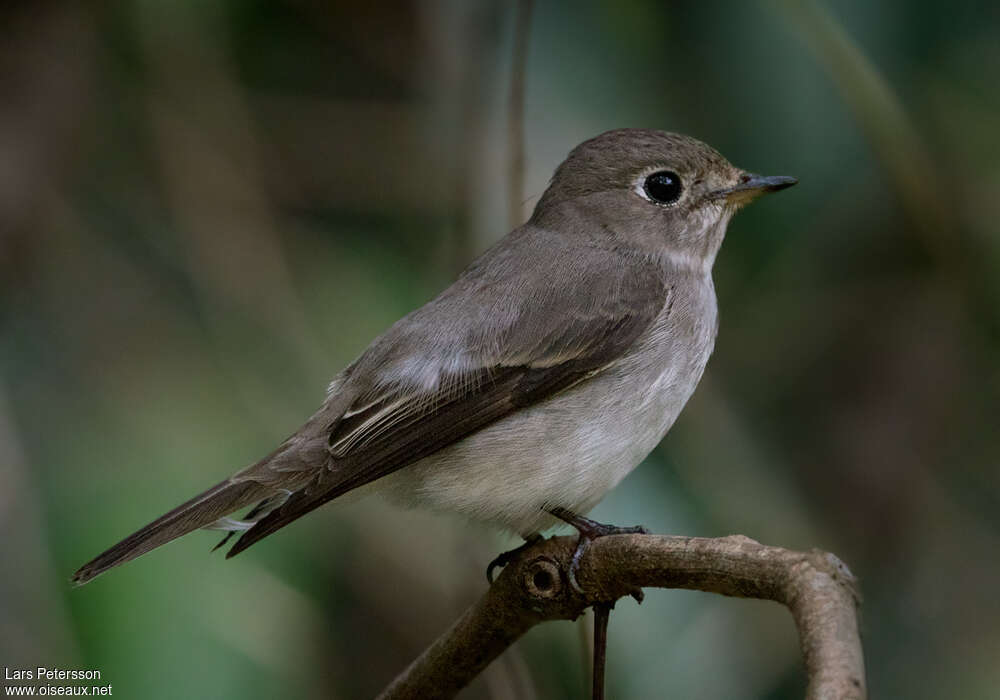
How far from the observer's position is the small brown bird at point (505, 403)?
2.94 m

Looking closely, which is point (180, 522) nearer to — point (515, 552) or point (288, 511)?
point (288, 511)

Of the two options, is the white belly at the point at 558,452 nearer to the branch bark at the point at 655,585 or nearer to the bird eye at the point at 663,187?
the branch bark at the point at 655,585

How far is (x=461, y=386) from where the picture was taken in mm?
3037

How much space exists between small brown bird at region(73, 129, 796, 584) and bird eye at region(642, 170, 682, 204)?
0.26m

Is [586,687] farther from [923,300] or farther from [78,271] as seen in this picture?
[78,271]

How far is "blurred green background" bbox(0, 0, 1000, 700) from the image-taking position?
3.54m

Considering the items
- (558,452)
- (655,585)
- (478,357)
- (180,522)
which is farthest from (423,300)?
(655,585)

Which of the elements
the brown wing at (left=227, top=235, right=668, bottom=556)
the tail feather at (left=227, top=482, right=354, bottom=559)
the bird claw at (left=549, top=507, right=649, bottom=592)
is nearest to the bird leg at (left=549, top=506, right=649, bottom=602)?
the bird claw at (left=549, top=507, right=649, bottom=592)

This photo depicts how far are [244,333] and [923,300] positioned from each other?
2.38 meters

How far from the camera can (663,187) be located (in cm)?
359

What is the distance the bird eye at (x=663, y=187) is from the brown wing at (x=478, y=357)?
1.15ft

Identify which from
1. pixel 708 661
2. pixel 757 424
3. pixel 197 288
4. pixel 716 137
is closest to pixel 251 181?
pixel 197 288

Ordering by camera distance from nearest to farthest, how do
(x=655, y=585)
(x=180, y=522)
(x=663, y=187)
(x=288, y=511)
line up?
(x=655, y=585)
(x=288, y=511)
(x=180, y=522)
(x=663, y=187)

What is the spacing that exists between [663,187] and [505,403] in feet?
3.05
